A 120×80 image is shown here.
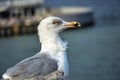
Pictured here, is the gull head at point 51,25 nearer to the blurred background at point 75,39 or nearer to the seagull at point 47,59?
the seagull at point 47,59

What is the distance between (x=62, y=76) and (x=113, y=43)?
1161 inches

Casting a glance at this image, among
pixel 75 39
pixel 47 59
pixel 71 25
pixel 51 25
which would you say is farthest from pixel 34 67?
pixel 75 39

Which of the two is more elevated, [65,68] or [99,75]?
[65,68]

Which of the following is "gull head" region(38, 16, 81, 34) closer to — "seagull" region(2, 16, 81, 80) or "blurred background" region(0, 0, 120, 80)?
"seagull" region(2, 16, 81, 80)

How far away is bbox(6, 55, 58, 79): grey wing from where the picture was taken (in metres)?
4.00

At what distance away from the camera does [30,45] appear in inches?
1335

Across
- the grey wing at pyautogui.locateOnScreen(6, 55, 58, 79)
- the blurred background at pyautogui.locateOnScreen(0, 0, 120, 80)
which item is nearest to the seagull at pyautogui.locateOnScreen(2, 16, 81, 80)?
the grey wing at pyautogui.locateOnScreen(6, 55, 58, 79)

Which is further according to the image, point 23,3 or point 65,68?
point 23,3

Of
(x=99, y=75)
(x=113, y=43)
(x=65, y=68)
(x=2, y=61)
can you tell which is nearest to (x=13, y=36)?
(x=113, y=43)

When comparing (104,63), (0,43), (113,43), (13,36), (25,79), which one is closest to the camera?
(25,79)

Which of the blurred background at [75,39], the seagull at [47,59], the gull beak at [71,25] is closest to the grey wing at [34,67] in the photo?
the seagull at [47,59]

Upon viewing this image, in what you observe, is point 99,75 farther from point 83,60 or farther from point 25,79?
point 25,79

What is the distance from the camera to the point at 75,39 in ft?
121

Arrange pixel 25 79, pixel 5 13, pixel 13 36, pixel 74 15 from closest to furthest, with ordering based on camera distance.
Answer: pixel 25 79 → pixel 13 36 → pixel 74 15 → pixel 5 13
